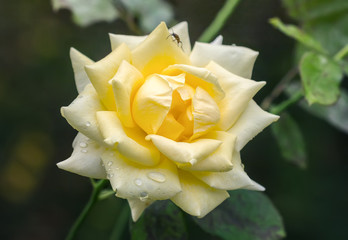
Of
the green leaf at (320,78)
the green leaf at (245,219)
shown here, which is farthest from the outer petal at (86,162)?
the green leaf at (320,78)

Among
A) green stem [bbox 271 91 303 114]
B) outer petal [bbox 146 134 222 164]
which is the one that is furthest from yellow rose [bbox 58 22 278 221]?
green stem [bbox 271 91 303 114]

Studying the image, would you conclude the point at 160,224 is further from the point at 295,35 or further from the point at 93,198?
the point at 295,35

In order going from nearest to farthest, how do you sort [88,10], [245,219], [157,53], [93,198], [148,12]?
[157,53] < [93,198] < [245,219] < [88,10] < [148,12]

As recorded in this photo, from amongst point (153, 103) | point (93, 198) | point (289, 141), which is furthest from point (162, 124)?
point (289, 141)

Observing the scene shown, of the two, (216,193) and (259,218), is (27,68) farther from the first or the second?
(216,193)

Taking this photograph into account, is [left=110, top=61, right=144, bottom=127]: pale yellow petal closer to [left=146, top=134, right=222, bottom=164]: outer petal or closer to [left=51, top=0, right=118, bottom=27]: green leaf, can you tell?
[left=146, top=134, right=222, bottom=164]: outer petal

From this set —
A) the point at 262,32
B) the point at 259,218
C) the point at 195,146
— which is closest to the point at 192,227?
the point at 259,218

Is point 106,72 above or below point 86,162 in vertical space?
above
